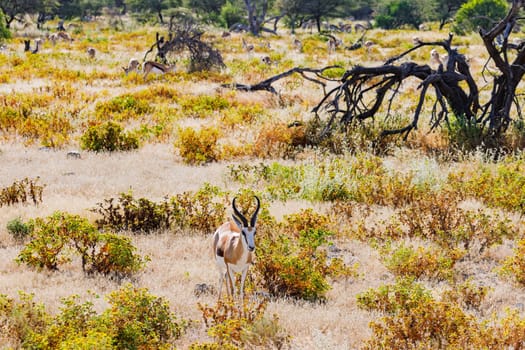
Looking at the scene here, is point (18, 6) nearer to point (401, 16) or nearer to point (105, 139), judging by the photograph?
point (401, 16)

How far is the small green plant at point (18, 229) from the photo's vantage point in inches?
251

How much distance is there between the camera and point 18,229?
6402 millimetres

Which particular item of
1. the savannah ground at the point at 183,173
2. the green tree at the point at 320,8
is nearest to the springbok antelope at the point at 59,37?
the savannah ground at the point at 183,173

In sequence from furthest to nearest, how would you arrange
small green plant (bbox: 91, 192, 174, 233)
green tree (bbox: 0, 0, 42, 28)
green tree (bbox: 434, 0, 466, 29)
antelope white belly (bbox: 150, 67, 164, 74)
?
1. green tree (bbox: 434, 0, 466, 29)
2. green tree (bbox: 0, 0, 42, 28)
3. antelope white belly (bbox: 150, 67, 164, 74)
4. small green plant (bbox: 91, 192, 174, 233)

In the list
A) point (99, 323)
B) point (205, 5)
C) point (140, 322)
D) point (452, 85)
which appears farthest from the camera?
point (205, 5)

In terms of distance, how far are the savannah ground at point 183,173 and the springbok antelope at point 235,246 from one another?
475mm

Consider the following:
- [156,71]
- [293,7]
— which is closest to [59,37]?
[156,71]

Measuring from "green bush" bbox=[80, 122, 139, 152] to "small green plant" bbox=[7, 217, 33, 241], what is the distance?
165 inches

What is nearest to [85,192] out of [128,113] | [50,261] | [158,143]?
[50,261]

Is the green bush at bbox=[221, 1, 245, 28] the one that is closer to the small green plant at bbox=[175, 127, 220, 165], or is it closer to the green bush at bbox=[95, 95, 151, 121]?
the green bush at bbox=[95, 95, 151, 121]

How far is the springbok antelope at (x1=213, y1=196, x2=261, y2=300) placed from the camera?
4.19 metres

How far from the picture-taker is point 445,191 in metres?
7.46

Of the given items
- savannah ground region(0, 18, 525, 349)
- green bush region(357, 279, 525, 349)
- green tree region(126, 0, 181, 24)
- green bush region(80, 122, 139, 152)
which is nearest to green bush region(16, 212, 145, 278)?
savannah ground region(0, 18, 525, 349)

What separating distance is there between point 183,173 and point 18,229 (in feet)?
10.4
